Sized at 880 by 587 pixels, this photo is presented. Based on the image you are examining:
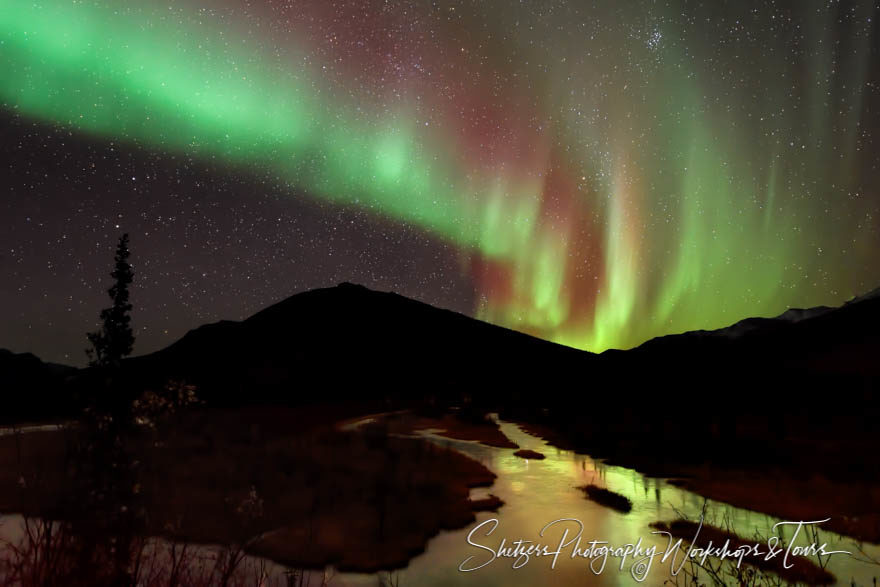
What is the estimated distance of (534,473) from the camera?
95.1 feet

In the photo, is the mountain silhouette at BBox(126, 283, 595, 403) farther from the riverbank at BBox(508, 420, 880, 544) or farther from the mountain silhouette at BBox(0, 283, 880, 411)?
the riverbank at BBox(508, 420, 880, 544)

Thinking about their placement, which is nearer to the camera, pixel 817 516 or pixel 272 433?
pixel 817 516

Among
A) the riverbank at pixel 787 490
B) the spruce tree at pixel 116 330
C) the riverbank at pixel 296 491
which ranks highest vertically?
the spruce tree at pixel 116 330

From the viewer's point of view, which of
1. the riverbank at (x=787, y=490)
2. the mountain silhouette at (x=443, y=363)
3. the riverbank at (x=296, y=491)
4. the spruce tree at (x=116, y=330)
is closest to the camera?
the spruce tree at (x=116, y=330)

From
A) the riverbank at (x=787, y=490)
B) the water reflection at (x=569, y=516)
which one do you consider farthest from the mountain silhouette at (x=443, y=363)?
the water reflection at (x=569, y=516)

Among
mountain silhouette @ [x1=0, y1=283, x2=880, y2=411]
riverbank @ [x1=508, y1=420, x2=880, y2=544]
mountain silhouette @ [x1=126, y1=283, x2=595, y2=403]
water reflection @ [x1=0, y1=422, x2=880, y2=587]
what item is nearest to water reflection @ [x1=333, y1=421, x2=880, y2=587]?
water reflection @ [x1=0, y1=422, x2=880, y2=587]

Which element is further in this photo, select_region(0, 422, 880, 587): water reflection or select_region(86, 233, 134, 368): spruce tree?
select_region(0, 422, 880, 587): water reflection

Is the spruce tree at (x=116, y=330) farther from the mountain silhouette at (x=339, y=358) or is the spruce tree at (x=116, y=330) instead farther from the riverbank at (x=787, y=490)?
the mountain silhouette at (x=339, y=358)

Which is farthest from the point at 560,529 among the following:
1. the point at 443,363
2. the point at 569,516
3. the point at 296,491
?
the point at 443,363

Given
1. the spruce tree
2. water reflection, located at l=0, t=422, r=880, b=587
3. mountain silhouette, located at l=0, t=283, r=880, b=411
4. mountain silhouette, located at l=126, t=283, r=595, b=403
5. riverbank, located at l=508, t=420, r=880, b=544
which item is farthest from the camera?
mountain silhouette, located at l=126, t=283, r=595, b=403

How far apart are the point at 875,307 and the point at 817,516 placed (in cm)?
14865

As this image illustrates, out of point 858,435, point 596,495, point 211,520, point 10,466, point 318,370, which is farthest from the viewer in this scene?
point 318,370

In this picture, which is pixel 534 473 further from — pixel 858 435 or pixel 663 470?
pixel 858 435

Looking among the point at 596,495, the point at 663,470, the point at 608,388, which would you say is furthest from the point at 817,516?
the point at 608,388
